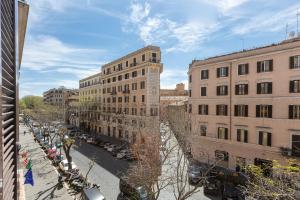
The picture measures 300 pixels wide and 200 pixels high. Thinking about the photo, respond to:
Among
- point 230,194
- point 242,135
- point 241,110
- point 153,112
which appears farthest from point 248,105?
point 153,112

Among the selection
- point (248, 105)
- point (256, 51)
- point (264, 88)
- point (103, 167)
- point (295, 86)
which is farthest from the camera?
point (103, 167)

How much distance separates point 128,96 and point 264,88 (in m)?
26.8

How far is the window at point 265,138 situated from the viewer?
2489 cm

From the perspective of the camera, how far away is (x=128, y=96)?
4666 cm

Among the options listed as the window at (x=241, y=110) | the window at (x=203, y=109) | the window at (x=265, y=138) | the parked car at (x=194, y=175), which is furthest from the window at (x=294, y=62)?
the parked car at (x=194, y=175)

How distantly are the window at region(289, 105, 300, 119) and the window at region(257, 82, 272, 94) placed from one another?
264 cm

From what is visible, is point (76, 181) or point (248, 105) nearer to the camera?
point (76, 181)

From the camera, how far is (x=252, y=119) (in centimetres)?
2636

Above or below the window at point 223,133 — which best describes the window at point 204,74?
above

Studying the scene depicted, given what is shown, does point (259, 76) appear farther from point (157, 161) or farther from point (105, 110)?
point (105, 110)

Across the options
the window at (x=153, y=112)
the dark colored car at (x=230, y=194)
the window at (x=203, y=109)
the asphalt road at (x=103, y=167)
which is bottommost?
the asphalt road at (x=103, y=167)

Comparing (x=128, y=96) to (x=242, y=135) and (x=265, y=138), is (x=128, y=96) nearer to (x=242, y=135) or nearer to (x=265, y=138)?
(x=242, y=135)

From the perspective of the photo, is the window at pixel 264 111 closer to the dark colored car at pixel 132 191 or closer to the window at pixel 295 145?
the window at pixel 295 145

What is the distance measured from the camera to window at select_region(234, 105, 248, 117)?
88.5ft
